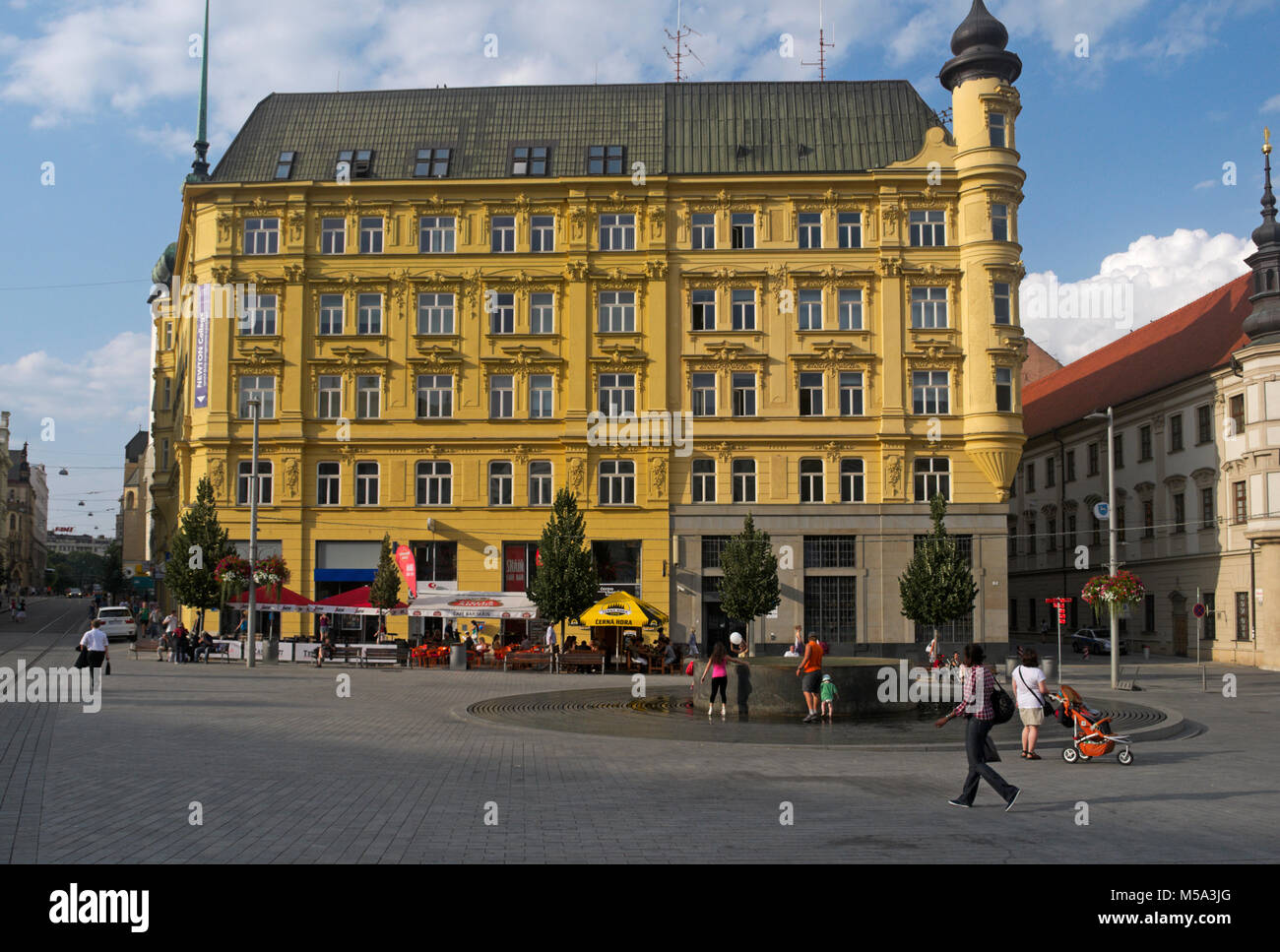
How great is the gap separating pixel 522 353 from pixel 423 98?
1332 cm

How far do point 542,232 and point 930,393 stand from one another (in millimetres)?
17234

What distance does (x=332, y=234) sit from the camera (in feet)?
167

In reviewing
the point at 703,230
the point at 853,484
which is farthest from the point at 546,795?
the point at 703,230

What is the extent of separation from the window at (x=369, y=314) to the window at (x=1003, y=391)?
25.1 metres

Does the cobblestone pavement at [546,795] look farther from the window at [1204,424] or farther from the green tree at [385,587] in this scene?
the window at [1204,424]

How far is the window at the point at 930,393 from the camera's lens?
4888cm

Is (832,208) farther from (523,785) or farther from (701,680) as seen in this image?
(523,785)

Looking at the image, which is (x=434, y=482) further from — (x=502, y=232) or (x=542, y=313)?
(x=502, y=232)

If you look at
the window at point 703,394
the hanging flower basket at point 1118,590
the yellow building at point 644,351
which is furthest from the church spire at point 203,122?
the hanging flower basket at point 1118,590

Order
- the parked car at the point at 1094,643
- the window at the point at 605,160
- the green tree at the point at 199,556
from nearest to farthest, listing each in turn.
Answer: the green tree at the point at 199,556
the window at the point at 605,160
the parked car at the point at 1094,643

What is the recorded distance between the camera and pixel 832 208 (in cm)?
4988

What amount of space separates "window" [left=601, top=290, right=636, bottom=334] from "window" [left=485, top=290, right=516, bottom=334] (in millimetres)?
3687

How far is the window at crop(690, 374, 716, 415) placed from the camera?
49406 mm

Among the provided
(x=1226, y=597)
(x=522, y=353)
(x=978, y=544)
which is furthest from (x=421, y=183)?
(x=1226, y=597)
